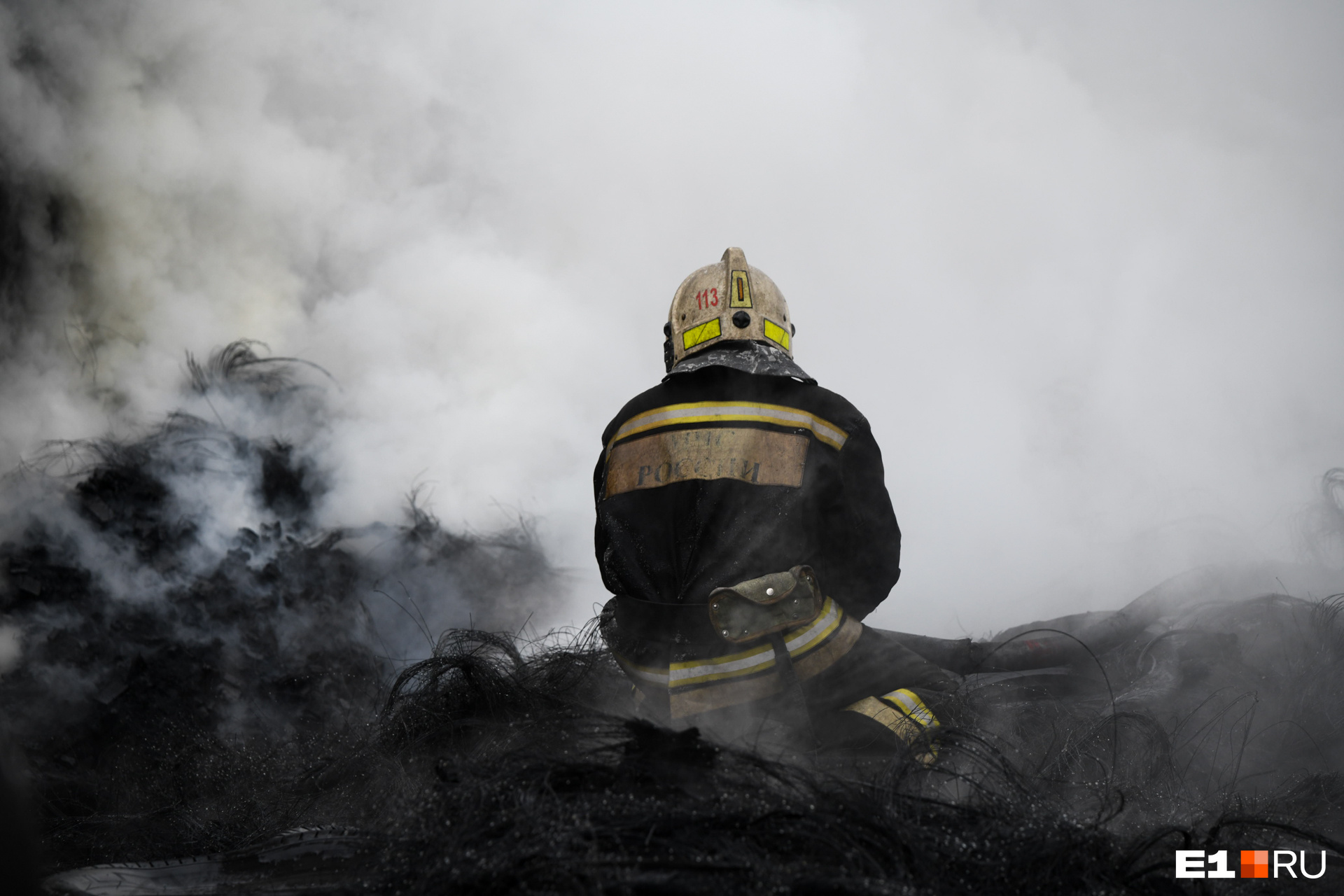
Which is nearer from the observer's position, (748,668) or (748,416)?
(748,668)

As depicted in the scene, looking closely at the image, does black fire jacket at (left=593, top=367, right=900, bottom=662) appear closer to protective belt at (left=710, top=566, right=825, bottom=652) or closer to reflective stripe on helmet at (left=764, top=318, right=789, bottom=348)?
protective belt at (left=710, top=566, right=825, bottom=652)

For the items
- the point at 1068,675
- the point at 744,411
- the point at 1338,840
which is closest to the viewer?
the point at 1338,840

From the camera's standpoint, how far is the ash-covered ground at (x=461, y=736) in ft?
8.04

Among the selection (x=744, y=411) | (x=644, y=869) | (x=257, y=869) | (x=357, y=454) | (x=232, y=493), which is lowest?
(x=257, y=869)

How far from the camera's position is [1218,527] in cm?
898

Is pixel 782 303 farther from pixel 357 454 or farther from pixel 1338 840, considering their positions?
pixel 357 454

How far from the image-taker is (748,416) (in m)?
3.86

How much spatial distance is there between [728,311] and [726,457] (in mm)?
901

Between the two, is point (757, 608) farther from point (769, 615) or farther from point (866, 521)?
point (866, 521)

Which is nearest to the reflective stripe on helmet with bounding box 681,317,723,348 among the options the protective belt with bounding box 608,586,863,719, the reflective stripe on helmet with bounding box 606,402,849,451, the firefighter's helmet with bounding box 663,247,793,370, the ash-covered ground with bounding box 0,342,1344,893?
the firefighter's helmet with bounding box 663,247,793,370

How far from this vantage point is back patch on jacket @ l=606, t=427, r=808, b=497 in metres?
3.82

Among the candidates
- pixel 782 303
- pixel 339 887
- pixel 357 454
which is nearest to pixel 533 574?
pixel 357 454

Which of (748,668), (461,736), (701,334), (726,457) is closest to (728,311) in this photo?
(701,334)

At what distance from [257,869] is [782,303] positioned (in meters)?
3.61
